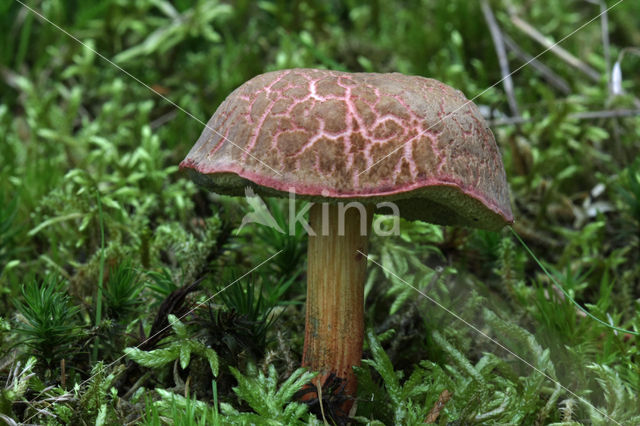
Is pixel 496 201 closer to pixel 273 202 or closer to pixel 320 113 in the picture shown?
pixel 320 113

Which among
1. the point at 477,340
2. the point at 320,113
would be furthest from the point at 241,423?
the point at 477,340

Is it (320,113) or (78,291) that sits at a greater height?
(320,113)

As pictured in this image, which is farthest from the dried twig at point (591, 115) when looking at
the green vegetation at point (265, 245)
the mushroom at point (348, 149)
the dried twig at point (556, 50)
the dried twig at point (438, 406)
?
the dried twig at point (438, 406)

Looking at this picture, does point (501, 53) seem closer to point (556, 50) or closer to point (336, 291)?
point (556, 50)

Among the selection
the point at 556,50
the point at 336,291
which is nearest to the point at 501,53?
the point at 556,50

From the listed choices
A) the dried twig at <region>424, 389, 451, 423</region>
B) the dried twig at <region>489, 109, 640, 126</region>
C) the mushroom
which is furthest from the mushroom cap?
the dried twig at <region>489, 109, 640, 126</region>
